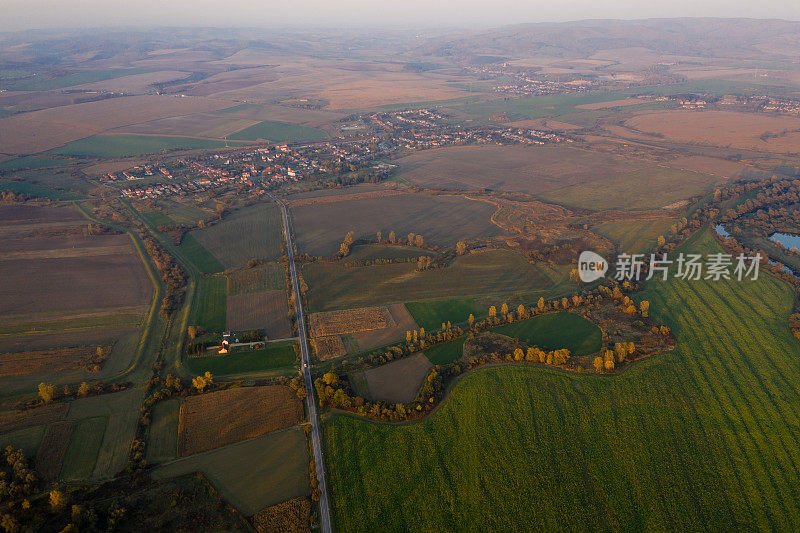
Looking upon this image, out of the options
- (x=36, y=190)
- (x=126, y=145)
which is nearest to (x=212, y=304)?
(x=36, y=190)

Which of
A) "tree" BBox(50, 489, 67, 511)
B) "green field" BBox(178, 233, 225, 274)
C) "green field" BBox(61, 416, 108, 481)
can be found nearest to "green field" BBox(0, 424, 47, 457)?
"green field" BBox(61, 416, 108, 481)

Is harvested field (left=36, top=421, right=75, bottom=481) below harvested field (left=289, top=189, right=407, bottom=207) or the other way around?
below

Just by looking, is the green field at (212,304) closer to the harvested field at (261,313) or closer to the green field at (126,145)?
the harvested field at (261,313)

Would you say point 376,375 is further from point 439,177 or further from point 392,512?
point 439,177

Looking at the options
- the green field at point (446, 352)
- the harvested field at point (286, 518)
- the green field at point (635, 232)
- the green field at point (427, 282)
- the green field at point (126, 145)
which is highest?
the green field at point (126, 145)

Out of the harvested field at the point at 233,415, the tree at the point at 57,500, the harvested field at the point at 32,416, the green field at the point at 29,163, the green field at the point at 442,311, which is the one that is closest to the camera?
the tree at the point at 57,500

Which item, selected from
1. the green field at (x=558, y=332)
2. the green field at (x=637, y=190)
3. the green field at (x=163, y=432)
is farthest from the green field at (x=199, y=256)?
the green field at (x=637, y=190)

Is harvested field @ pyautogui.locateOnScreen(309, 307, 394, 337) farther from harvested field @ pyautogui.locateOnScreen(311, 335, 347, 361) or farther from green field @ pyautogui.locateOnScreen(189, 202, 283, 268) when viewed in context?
green field @ pyautogui.locateOnScreen(189, 202, 283, 268)

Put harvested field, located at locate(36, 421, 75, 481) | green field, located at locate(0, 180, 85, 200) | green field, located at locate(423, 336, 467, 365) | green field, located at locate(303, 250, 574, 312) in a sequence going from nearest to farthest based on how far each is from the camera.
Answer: harvested field, located at locate(36, 421, 75, 481), green field, located at locate(423, 336, 467, 365), green field, located at locate(303, 250, 574, 312), green field, located at locate(0, 180, 85, 200)
